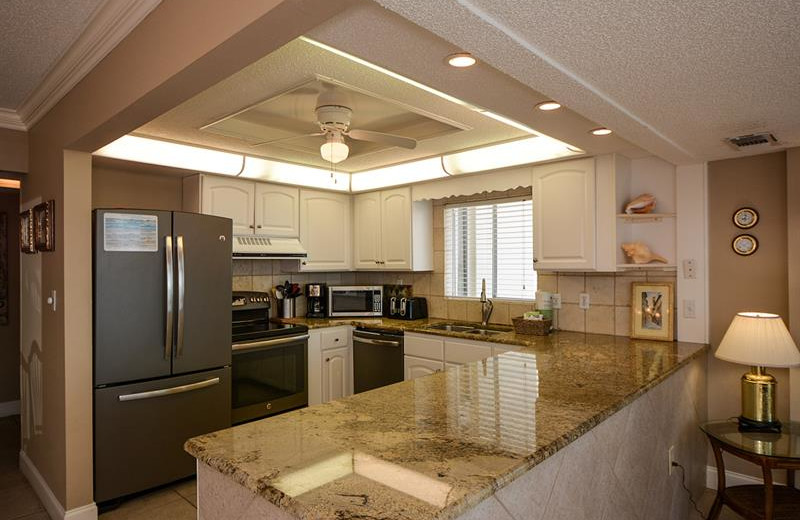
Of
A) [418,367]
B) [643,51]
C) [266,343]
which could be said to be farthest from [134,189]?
[643,51]

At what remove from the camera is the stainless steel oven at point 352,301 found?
4572mm

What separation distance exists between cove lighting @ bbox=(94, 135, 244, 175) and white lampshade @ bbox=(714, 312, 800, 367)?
3.45m

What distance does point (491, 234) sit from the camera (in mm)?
4191

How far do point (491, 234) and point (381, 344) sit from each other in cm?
133

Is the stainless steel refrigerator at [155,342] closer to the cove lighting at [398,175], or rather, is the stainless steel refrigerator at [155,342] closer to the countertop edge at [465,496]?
the cove lighting at [398,175]

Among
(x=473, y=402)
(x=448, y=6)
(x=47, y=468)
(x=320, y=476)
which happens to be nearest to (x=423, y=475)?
(x=320, y=476)

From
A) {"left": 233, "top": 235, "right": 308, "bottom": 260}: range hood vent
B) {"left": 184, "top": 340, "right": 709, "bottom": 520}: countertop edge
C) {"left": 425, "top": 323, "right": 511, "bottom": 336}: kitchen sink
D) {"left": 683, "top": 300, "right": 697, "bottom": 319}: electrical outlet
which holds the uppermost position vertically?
{"left": 233, "top": 235, "right": 308, "bottom": 260}: range hood vent

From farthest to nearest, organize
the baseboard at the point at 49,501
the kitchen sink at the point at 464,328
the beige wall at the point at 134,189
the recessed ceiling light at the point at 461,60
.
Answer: the kitchen sink at the point at 464,328 < the beige wall at the point at 134,189 < the baseboard at the point at 49,501 < the recessed ceiling light at the point at 461,60

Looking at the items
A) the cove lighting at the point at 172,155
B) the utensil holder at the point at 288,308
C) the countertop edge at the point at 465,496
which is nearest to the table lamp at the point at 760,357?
Answer: the countertop edge at the point at 465,496

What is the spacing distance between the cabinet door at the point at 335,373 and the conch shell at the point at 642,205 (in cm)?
258

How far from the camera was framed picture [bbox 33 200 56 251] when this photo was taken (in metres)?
2.69

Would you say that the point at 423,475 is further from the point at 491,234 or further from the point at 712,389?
the point at 491,234

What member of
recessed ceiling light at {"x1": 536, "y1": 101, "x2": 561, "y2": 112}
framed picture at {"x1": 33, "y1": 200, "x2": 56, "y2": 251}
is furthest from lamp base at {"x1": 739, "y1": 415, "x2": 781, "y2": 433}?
framed picture at {"x1": 33, "y1": 200, "x2": 56, "y2": 251}

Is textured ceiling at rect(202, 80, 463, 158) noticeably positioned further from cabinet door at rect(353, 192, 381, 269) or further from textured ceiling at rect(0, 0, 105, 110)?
cabinet door at rect(353, 192, 381, 269)
